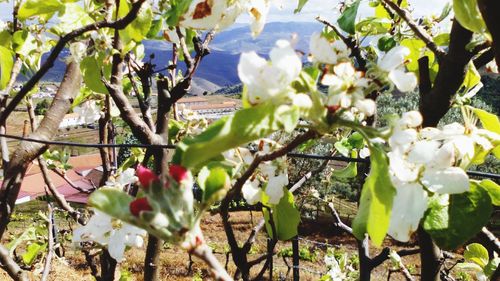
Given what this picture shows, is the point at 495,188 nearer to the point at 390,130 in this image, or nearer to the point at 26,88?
the point at 390,130

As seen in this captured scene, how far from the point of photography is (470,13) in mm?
438

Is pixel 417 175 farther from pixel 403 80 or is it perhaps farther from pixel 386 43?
pixel 386 43

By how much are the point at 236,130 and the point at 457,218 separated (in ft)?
0.86

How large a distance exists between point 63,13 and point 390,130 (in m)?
0.48

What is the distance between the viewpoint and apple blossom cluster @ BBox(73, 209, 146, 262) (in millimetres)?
596

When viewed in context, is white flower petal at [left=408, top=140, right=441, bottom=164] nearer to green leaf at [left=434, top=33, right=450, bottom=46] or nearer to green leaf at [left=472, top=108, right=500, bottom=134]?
green leaf at [left=472, top=108, right=500, bottom=134]

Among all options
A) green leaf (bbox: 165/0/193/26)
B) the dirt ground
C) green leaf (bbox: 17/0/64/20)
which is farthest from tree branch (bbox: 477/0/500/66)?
the dirt ground

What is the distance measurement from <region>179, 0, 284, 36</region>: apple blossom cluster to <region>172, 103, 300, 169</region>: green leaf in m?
0.18

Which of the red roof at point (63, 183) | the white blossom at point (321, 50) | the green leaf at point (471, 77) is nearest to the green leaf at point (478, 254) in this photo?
the green leaf at point (471, 77)

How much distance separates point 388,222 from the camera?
374 mm

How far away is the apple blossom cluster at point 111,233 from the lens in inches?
23.5

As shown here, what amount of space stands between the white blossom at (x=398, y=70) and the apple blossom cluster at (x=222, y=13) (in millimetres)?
147

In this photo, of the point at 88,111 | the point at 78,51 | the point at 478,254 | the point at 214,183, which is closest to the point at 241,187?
the point at 214,183

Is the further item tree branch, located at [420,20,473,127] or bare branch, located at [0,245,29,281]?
bare branch, located at [0,245,29,281]
